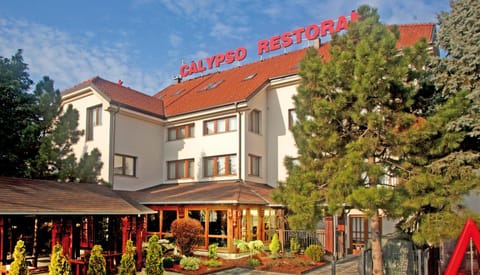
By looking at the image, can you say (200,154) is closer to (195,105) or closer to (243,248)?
(195,105)

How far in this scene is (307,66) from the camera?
12.2m

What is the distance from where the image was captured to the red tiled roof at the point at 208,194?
790 inches

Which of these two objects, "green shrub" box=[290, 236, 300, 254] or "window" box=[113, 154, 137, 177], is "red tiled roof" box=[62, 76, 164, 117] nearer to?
"window" box=[113, 154, 137, 177]

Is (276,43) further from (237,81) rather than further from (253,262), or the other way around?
(253,262)

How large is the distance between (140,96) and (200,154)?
6422 millimetres

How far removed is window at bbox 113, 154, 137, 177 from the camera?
24.4m

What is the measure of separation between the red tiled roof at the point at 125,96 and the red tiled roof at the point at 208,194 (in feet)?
16.4

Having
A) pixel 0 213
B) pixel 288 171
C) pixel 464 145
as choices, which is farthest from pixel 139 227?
pixel 464 145

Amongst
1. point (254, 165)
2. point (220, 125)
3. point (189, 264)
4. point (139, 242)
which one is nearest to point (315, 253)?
point (189, 264)

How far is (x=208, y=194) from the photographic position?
69.5 feet

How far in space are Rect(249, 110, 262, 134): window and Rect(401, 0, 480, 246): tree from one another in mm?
13670

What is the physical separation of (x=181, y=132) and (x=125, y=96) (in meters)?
4.11

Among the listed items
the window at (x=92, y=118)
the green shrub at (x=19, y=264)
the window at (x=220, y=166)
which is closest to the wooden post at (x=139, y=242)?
the green shrub at (x=19, y=264)

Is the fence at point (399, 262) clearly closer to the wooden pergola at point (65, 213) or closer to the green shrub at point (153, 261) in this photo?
the green shrub at point (153, 261)
